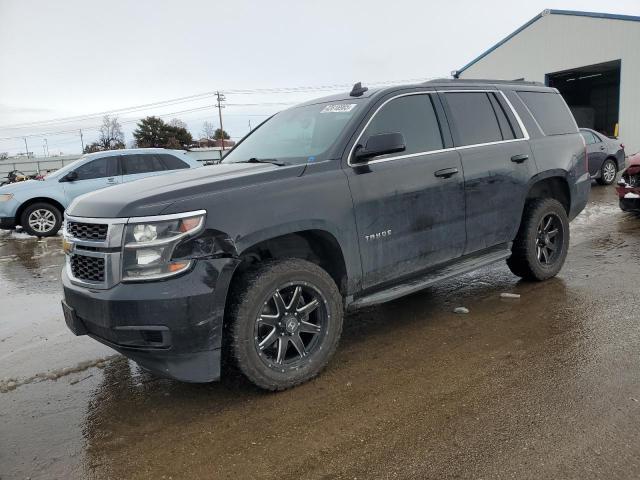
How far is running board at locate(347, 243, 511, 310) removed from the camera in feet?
12.4

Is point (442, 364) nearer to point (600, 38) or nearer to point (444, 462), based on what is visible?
point (444, 462)

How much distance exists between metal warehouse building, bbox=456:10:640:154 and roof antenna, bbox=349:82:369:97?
2444 cm

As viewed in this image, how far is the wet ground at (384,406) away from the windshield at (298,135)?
1.63 meters

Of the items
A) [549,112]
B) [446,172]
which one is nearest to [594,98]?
[549,112]

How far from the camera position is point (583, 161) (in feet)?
18.5

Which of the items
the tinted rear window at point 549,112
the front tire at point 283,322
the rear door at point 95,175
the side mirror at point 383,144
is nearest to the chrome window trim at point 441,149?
the side mirror at point 383,144

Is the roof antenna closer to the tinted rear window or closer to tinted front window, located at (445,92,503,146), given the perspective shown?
tinted front window, located at (445,92,503,146)

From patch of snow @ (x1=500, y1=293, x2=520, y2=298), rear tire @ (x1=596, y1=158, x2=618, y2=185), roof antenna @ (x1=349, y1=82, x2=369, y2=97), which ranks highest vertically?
roof antenna @ (x1=349, y1=82, x2=369, y2=97)

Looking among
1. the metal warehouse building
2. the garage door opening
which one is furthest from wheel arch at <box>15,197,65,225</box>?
the garage door opening

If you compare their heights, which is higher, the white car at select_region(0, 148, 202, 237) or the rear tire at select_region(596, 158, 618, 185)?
the white car at select_region(0, 148, 202, 237)

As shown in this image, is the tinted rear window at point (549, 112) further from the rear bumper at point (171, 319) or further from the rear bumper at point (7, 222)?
the rear bumper at point (7, 222)

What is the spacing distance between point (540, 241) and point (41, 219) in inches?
405

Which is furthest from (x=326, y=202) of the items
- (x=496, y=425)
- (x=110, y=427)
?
(x=110, y=427)

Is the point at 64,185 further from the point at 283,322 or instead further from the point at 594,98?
the point at 594,98
